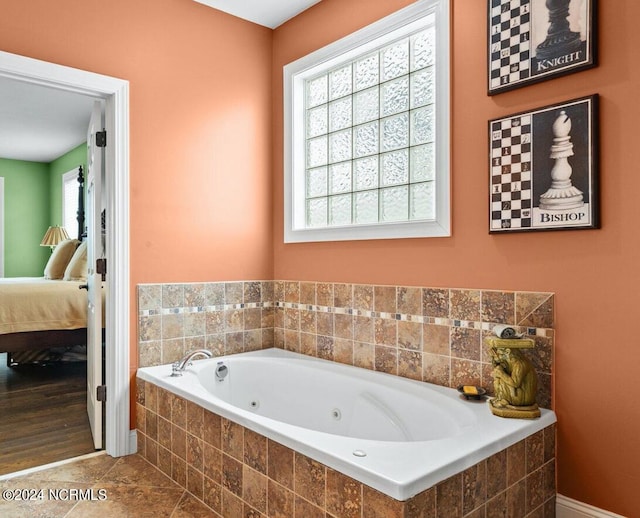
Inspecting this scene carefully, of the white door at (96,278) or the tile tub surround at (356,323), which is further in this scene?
the white door at (96,278)

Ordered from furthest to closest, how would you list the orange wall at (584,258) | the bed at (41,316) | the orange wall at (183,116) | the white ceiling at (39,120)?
the white ceiling at (39,120)
the bed at (41,316)
the orange wall at (183,116)
the orange wall at (584,258)

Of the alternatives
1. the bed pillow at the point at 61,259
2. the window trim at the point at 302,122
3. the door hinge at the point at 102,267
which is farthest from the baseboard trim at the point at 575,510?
the bed pillow at the point at 61,259

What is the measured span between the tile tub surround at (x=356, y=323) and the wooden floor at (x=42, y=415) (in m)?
0.70

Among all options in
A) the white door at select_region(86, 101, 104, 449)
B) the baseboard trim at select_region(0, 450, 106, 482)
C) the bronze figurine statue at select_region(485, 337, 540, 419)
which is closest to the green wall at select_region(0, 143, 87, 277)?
the white door at select_region(86, 101, 104, 449)

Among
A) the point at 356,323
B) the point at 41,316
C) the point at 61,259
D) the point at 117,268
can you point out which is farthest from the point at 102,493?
the point at 61,259

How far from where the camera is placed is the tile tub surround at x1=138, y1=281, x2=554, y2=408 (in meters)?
2.17

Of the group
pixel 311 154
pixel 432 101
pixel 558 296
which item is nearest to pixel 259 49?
pixel 311 154

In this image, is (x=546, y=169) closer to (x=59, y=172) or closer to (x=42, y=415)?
(x=42, y=415)

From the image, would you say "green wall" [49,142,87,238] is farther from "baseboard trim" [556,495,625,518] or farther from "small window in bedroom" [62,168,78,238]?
"baseboard trim" [556,495,625,518]

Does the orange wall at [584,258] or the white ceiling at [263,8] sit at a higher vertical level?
the white ceiling at [263,8]

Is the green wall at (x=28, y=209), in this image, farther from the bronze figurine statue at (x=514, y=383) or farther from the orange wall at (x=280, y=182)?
the bronze figurine statue at (x=514, y=383)

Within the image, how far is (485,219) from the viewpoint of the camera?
2236 mm

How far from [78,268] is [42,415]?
1728mm

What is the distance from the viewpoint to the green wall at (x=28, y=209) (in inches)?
284
